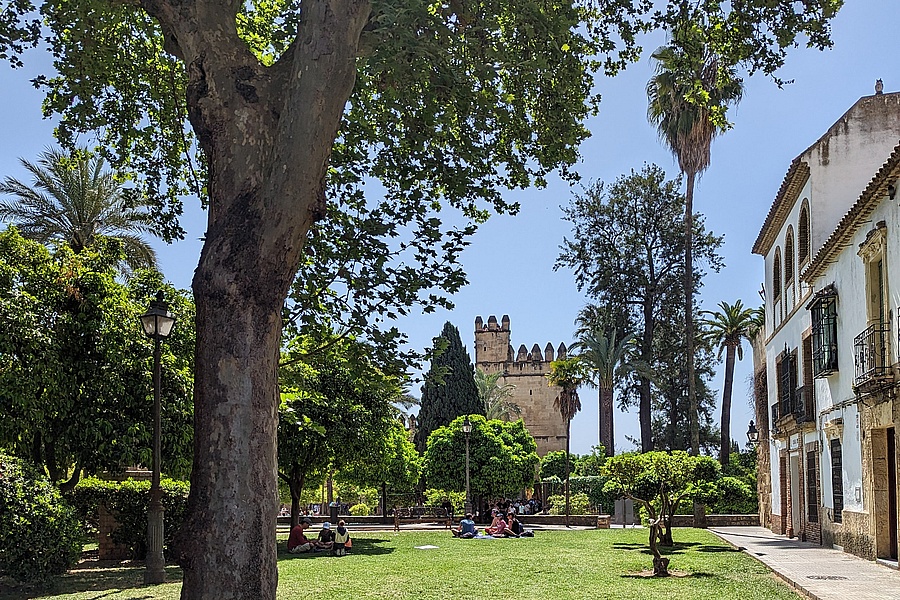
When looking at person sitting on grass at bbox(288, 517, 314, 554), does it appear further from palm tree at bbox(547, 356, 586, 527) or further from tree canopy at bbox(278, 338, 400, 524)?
palm tree at bbox(547, 356, 586, 527)

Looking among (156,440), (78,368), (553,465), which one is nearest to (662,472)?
(156,440)

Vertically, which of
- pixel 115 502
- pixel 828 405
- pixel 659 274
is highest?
pixel 659 274

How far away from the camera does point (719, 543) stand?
23.8 metres

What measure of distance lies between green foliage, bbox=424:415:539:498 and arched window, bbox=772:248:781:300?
15.0 meters

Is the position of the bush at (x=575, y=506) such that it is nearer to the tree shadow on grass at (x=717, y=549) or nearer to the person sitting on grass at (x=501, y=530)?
the person sitting on grass at (x=501, y=530)

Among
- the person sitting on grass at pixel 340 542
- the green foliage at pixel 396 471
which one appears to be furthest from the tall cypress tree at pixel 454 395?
the person sitting on grass at pixel 340 542

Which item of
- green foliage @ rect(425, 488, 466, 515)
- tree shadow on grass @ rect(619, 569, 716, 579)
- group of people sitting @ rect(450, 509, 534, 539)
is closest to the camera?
tree shadow on grass @ rect(619, 569, 716, 579)

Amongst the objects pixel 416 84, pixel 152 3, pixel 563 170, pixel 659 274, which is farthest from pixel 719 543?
pixel 659 274

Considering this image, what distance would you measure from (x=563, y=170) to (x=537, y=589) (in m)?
6.36

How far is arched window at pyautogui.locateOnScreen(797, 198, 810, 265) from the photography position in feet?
77.5

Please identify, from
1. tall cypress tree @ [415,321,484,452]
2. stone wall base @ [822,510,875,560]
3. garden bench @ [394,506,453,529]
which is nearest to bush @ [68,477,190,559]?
stone wall base @ [822,510,875,560]

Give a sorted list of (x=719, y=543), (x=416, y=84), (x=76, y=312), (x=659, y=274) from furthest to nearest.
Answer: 1. (x=659, y=274)
2. (x=719, y=543)
3. (x=76, y=312)
4. (x=416, y=84)

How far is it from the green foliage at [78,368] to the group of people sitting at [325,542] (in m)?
4.82

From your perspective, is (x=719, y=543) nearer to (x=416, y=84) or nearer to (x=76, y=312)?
(x=76, y=312)
